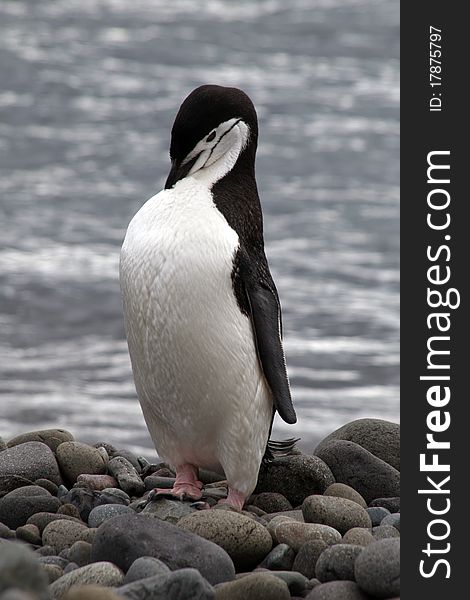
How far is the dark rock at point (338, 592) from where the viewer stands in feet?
12.9

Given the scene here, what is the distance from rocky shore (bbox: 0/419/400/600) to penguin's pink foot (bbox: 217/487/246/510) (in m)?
0.04

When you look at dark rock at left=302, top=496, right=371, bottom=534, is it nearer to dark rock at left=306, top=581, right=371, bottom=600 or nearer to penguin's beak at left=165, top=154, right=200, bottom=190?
dark rock at left=306, top=581, right=371, bottom=600

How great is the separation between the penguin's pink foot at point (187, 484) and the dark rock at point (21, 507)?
404mm

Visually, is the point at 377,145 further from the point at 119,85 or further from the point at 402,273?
the point at 402,273

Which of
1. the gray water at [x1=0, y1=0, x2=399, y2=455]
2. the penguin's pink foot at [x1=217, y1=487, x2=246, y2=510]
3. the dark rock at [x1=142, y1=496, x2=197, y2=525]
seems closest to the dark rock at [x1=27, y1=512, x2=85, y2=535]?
the dark rock at [x1=142, y1=496, x2=197, y2=525]

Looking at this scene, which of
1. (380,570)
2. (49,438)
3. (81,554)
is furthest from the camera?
(49,438)

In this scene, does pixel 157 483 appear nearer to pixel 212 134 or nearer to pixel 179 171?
pixel 179 171

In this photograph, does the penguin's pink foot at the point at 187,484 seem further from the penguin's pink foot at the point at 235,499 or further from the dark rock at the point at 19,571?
the dark rock at the point at 19,571

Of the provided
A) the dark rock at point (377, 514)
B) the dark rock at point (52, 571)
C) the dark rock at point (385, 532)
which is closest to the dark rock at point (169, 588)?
the dark rock at point (52, 571)

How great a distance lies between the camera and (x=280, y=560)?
432 cm

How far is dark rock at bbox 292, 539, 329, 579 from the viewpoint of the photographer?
4.25 meters

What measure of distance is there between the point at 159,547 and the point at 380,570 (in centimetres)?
68

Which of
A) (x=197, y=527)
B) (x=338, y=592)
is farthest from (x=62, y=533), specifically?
(x=338, y=592)

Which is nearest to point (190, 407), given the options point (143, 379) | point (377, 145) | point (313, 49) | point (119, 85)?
point (143, 379)
